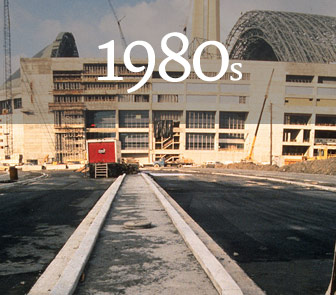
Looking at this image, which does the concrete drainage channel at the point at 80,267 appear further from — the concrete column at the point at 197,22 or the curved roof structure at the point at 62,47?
the curved roof structure at the point at 62,47

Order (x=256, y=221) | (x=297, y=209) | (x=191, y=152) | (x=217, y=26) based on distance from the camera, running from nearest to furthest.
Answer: (x=256, y=221) < (x=297, y=209) < (x=191, y=152) < (x=217, y=26)

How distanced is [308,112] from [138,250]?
7596 centimetres

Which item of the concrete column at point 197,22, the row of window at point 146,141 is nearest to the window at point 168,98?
the row of window at point 146,141

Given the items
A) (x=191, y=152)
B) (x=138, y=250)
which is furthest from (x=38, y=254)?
(x=191, y=152)

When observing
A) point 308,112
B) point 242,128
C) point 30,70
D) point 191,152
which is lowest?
point 191,152

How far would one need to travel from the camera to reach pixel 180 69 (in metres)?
66.8

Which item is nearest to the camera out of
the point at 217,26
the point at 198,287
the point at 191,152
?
the point at 198,287

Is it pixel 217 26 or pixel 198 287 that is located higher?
pixel 217 26

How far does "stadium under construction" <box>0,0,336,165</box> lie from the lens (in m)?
66.5

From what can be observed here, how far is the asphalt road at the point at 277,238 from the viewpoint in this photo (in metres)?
3.59

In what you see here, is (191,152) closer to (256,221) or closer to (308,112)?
(308,112)

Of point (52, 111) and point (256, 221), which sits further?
point (52, 111)

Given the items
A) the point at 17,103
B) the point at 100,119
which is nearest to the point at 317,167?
the point at 100,119

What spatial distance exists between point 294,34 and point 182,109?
39528 mm
